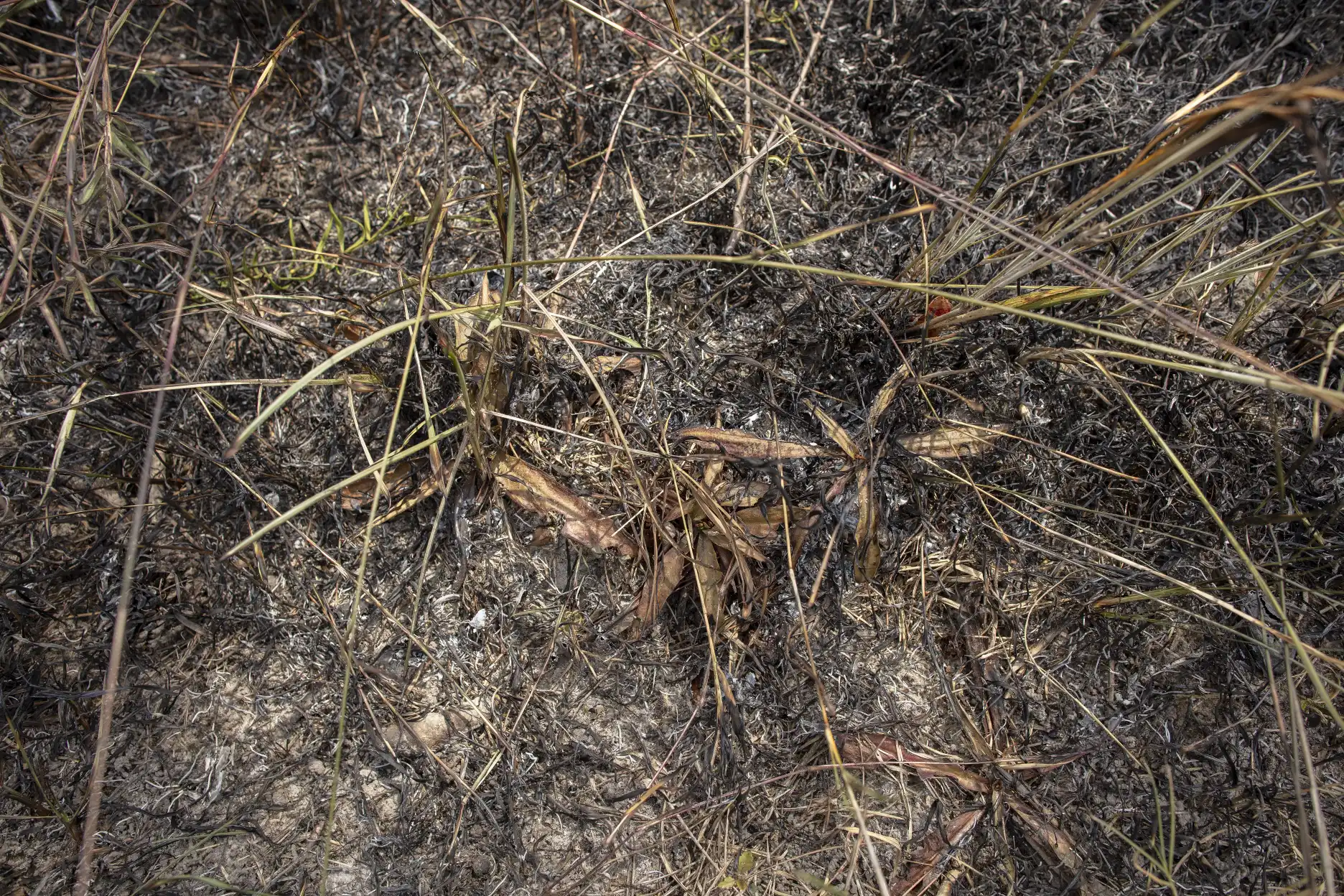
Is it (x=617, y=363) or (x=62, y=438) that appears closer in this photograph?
(x=62, y=438)

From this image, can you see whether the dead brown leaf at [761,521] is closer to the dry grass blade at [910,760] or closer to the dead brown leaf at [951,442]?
the dead brown leaf at [951,442]

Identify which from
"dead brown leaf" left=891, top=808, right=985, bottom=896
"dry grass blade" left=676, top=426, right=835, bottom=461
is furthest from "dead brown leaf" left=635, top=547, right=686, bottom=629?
"dead brown leaf" left=891, top=808, right=985, bottom=896

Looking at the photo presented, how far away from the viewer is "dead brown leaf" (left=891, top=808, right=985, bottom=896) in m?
1.22

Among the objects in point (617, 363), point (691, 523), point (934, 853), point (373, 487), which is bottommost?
point (934, 853)

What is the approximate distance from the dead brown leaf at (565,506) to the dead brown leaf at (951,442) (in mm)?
464

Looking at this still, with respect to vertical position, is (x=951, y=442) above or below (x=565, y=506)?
above

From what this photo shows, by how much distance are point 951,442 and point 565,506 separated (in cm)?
61

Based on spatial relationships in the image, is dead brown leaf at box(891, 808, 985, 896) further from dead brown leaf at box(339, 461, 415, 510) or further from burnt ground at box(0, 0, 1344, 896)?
dead brown leaf at box(339, 461, 415, 510)

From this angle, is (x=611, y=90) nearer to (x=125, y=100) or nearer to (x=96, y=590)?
(x=125, y=100)

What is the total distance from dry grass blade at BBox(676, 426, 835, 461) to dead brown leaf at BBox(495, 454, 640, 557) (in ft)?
0.59

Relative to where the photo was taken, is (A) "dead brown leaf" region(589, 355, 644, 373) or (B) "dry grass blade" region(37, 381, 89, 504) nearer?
(B) "dry grass blade" region(37, 381, 89, 504)

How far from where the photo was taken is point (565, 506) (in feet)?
4.19

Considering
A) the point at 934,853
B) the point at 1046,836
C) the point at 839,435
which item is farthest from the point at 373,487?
the point at 1046,836

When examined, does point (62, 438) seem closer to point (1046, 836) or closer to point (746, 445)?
point (746, 445)
